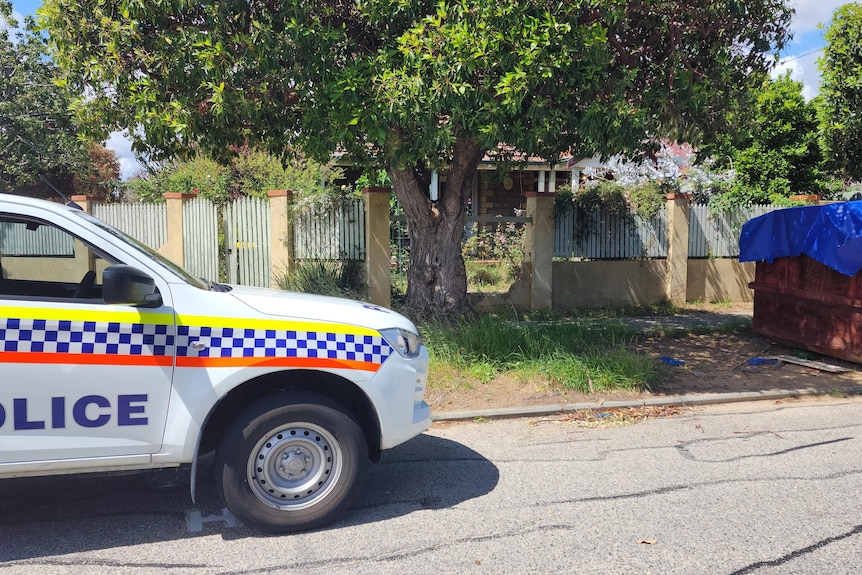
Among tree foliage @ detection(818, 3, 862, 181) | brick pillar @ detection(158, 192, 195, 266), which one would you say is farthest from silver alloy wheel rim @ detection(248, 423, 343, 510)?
tree foliage @ detection(818, 3, 862, 181)

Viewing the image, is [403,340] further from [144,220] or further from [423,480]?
[144,220]

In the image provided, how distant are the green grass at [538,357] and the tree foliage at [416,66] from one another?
2261 millimetres

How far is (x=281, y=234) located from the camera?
1200 cm

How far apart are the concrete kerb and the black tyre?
2494mm

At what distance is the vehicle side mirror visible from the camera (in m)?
3.52

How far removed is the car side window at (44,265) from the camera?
395 centimetres

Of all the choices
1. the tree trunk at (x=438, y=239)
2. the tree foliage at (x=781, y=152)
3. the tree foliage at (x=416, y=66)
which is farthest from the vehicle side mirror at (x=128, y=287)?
the tree foliage at (x=781, y=152)

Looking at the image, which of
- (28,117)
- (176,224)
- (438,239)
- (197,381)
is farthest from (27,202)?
(28,117)

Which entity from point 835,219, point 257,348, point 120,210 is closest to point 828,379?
point 835,219

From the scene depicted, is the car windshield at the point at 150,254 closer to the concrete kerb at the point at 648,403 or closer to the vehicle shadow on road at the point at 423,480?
the vehicle shadow on road at the point at 423,480

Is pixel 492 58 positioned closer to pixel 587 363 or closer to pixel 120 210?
pixel 587 363

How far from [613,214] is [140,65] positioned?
870 cm

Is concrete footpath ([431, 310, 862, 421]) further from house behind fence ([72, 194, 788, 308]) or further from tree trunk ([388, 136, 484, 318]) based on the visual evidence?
house behind fence ([72, 194, 788, 308])

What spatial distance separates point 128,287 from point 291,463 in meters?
1.36
